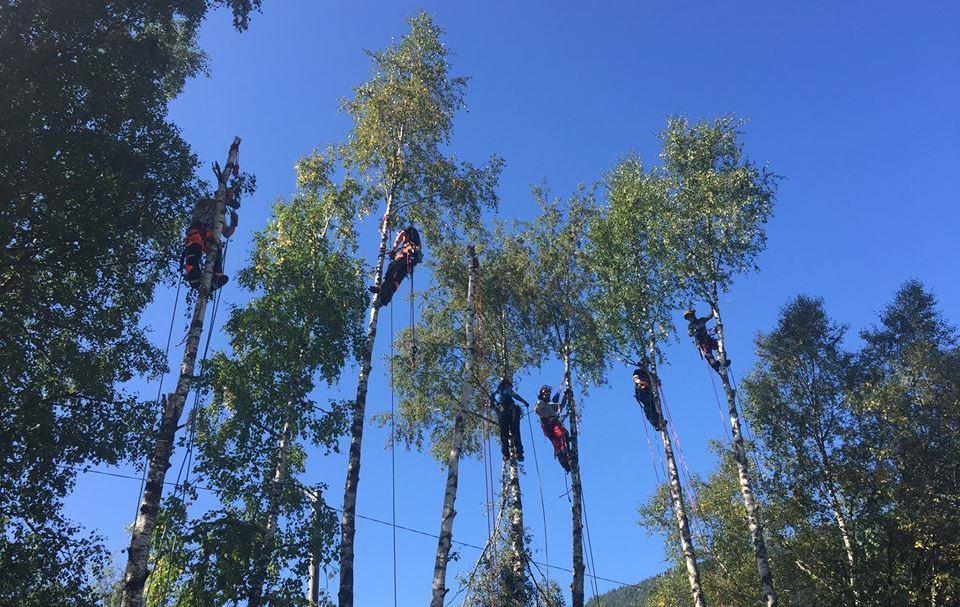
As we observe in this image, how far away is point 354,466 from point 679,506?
7.91 m

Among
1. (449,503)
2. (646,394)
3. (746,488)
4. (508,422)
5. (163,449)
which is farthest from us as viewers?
(646,394)

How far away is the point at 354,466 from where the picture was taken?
39.8 feet

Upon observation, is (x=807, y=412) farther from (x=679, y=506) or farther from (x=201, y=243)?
(x=201, y=243)

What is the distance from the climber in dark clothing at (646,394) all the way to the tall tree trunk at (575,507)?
2.04 m

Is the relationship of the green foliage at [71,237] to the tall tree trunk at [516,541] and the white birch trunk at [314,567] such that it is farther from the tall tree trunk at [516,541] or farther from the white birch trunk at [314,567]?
the tall tree trunk at [516,541]

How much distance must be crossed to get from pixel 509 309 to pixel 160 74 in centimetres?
1118

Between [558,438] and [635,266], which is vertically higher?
[635,266]

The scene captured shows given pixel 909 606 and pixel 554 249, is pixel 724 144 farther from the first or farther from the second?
pixel 909 606

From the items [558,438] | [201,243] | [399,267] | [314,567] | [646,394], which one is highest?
[399,267]

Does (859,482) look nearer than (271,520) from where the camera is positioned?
No

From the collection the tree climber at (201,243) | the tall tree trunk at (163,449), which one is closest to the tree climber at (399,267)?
the tree climber at (201,243)

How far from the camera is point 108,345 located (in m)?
12.6

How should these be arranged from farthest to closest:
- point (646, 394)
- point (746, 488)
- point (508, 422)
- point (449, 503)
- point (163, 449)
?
point (646, 394) < point (508, 422) < point (746, 488) < point (449, 503) < point (163, 449)

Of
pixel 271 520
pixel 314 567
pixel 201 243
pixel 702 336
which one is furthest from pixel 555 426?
pixel 201 243
